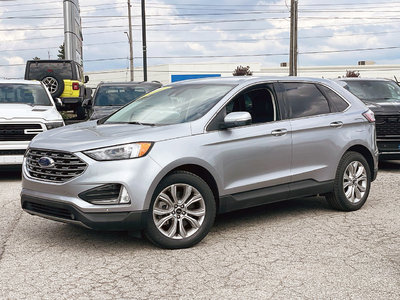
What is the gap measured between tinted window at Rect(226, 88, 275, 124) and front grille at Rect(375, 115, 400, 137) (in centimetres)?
470

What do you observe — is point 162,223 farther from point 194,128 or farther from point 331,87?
point 331,87

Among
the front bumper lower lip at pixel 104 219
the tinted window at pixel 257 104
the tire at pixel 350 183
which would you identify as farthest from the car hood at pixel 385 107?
the front bumper lower lip at pixel 104 219

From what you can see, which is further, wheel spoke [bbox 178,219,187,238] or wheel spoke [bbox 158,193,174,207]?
wheel spoke [bbox 178,219,187,238]

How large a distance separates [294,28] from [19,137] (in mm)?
22390

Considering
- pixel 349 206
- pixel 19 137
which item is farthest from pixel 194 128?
pixel 19 137

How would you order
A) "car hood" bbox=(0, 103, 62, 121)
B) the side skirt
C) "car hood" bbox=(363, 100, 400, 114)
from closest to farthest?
the side skirt → "car hood" bbox=(0, 103, 62, 121) → "car hood" bbox=(363, 100, 400, 114)

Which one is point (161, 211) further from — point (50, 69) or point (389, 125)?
point (50, 69)

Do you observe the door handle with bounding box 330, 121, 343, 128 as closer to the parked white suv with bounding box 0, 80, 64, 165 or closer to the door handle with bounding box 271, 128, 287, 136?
the door handle with bounding box 271, 128, 287, 136

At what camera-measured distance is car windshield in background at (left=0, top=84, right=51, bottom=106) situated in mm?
11336

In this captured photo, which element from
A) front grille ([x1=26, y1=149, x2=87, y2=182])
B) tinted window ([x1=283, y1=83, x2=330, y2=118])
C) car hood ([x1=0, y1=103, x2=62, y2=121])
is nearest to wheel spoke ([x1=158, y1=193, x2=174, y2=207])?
front grille ([x1=26, y1=149, x2=87, y2=182])

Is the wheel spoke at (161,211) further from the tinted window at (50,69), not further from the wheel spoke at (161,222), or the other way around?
the tinted window at (50,69)

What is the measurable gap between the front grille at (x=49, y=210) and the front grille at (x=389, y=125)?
6977mm

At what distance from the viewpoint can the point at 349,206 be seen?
699 cm

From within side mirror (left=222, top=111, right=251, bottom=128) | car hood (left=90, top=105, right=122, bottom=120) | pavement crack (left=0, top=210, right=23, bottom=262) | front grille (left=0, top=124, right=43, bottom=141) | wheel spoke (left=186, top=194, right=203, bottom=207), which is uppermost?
→ side mirror (left=222, top=111, right=251, bottom=128)
